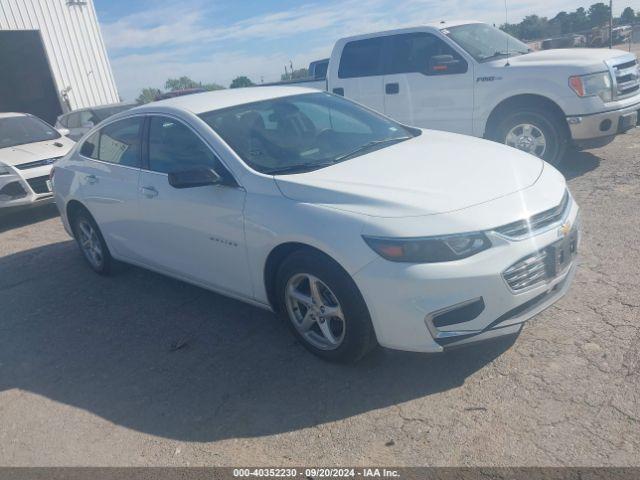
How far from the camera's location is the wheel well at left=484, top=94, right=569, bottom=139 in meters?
6.97

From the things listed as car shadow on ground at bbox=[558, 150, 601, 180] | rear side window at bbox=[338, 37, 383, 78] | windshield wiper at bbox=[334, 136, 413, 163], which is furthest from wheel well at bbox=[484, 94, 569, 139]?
windshield wiper at bbox=[334, 136, 413, 163]

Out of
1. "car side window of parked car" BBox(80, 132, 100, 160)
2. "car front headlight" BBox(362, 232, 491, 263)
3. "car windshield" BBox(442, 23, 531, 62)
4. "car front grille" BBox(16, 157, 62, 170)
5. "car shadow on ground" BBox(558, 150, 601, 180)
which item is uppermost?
"car windshield" BBox(442, 23, 531, 62)

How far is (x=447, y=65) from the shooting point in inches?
299

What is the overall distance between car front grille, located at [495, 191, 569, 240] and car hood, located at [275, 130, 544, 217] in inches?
8.5

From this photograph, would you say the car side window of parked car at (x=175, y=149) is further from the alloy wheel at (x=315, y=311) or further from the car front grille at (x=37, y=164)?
the car front grille at (x=37, y=164)

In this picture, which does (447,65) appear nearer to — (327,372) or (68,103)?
(327,372)

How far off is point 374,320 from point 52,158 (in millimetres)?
7227

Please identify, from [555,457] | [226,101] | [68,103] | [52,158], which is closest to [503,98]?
[226,101]

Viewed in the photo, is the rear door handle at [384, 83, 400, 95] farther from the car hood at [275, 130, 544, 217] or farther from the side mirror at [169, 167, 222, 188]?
the side mirror at [169, 167, 222, 188]

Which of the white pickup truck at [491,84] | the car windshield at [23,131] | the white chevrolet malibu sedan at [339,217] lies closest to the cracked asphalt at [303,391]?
the white chevrolet malibu sedan at [339,217]

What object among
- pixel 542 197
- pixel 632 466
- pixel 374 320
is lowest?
pixel 632 466

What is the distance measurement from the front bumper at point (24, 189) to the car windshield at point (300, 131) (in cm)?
518

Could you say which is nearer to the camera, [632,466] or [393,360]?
[632,466]

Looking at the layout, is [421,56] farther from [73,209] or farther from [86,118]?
[86,118]
